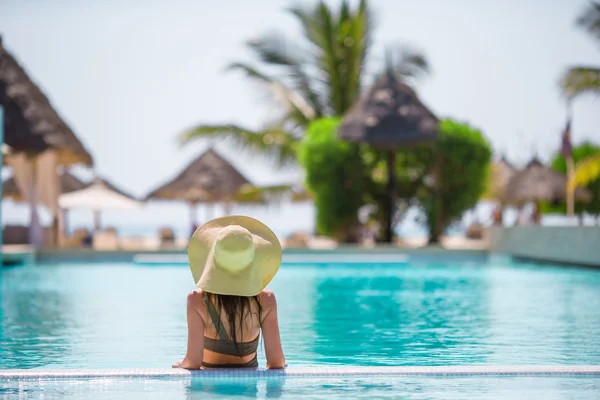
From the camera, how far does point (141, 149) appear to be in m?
49.1

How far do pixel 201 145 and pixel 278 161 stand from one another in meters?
2.15

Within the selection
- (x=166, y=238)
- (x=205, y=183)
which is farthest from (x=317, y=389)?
(x=205, y=183)

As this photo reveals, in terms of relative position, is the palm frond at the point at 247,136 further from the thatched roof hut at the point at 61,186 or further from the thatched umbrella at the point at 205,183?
the thatched roof hut at the point at 61,186

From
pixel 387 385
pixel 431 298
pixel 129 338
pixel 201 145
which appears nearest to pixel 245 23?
pixel 201 145

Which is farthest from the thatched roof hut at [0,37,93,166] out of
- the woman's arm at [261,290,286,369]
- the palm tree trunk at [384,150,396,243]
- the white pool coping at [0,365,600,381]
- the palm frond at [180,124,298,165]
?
the woman's arm at [261,290,286,369]

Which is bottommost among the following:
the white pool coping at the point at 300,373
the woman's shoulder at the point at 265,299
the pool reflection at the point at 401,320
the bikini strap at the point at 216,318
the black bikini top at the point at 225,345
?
the pool reflection at the point at 401,320

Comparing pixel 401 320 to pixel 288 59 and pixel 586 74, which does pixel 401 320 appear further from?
pixel 288 59

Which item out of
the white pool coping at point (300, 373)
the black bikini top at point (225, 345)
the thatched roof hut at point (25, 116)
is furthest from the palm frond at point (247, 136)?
the black bikini top at point (225, 345)

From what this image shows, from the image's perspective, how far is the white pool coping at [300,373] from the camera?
5332 millimetres

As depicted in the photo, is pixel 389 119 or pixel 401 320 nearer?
pixel 401 320

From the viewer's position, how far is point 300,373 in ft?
17.9

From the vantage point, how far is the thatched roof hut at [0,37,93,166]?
21.7 meters

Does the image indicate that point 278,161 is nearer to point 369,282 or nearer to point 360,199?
point 360,199

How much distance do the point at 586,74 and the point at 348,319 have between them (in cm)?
1260
